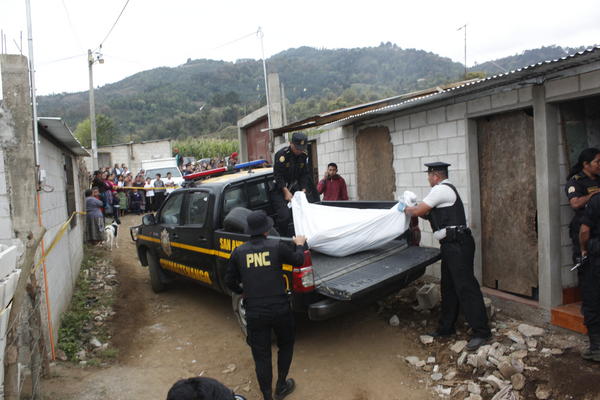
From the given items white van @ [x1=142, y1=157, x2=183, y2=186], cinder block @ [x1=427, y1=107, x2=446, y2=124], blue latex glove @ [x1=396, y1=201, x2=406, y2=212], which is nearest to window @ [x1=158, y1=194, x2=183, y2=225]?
blue latex glove @ [x1=396, y1=201, x2=406, y2=212]

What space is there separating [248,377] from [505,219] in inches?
132

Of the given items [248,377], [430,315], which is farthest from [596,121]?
[248,377]

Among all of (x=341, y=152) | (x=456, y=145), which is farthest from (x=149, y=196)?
(x=456, y=145)

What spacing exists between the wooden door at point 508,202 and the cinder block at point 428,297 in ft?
2.42

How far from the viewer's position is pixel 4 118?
13.9ft

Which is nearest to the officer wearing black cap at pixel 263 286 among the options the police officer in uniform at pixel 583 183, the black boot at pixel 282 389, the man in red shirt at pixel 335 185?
the black boot at pixel 282 389

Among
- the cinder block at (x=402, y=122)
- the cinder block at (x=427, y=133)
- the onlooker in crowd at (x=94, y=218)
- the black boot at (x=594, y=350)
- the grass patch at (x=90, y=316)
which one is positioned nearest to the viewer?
the black boot at (x=594, y=350)

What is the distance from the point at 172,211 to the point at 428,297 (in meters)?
3.69

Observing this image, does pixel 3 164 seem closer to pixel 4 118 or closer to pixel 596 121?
pixel 4 118

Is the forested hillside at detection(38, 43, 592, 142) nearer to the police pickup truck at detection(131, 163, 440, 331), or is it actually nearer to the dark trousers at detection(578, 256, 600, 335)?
the police pickup truck at detection(131, 163, 440, 331)

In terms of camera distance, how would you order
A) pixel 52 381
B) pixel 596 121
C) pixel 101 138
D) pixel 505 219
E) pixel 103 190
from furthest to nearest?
pixel 101 138 < pixel 103 190 < pixel 505 219 < pixel 596 121 < pixel 52 381

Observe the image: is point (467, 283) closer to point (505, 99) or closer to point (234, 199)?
point (505, 99)

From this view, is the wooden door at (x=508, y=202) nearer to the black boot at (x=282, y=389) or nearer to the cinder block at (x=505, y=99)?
the cinder block at (x=505, y=99)

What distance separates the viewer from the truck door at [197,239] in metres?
5.26
